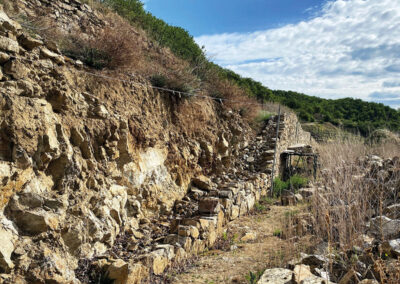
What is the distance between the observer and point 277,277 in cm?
379

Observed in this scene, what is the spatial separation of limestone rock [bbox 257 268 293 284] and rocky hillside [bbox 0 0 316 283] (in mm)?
1505

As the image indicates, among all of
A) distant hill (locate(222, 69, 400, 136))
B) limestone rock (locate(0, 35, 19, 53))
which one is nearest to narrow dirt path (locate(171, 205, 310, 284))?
limestone rock (locate(0, 35, 19, 53))

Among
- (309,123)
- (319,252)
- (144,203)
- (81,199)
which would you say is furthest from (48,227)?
(309,123)

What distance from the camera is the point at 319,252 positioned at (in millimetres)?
4648

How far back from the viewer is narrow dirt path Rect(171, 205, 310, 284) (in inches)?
174

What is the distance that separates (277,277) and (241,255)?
4.91 feet

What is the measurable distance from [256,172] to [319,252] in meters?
6.12

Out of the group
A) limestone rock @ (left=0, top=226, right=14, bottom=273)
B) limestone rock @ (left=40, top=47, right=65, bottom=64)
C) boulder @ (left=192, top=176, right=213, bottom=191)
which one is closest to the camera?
limestone rock @ (left=0, top=226, right=14, bottom=273)

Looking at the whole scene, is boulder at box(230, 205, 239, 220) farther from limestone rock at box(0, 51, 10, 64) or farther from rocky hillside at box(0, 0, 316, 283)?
limestone rock at box(0, 51, 10, 64)

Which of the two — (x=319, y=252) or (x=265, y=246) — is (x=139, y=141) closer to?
(x=265, y=246)

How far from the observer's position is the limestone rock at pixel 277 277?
369 centimetres

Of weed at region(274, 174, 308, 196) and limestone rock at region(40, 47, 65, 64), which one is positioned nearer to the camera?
limestone rock at region(40, 47, 65, 64)

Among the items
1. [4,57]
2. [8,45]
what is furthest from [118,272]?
[8,45]

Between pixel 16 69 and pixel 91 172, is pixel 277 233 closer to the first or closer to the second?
pixel 91 172
